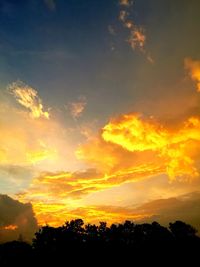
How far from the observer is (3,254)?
83.4 meters

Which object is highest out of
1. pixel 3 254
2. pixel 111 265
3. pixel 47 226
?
pixel 47 226

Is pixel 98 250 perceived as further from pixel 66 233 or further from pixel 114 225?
pixel 114 225

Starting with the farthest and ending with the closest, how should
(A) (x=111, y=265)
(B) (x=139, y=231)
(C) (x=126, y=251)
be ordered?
(B) (x=139, y=231) → (C) (x=126, y=251) → (A) (x=111, y=265)

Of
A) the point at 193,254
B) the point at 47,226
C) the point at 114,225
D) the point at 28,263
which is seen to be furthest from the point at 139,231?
the point at 28,263

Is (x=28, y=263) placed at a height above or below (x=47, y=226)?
below

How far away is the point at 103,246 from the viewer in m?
81.4

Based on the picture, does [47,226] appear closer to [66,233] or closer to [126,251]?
[66,233]

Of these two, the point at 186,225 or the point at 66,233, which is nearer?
the point at 66,233

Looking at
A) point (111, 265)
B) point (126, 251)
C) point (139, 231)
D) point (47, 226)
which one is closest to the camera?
point (111, 265)

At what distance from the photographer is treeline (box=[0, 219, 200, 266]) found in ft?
251

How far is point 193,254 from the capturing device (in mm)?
75625

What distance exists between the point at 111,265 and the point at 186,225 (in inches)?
1245

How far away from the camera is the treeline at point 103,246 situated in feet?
251

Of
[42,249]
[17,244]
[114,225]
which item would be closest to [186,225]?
[114,225]
